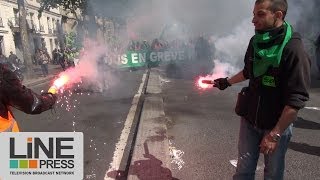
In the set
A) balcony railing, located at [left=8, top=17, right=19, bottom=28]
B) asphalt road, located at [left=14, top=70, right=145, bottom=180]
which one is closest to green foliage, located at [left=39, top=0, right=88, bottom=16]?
balcony railing, located at [left=8, top=17, right=19, bottom=28]

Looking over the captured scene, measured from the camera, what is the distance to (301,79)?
2477 mm

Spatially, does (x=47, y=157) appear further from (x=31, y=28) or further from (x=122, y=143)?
(x=31, y=28)

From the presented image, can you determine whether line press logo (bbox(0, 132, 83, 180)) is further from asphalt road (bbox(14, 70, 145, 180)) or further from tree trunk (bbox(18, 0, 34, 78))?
tree trunk (bbox(18, 0, 34, 78))

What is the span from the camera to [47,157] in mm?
2379

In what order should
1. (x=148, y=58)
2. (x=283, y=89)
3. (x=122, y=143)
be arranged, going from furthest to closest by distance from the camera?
1. (x=148, y=58)
2. (x=122, y=143)
3. (x=283, y=89)

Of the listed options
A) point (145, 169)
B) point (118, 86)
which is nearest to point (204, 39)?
point (118, 86)

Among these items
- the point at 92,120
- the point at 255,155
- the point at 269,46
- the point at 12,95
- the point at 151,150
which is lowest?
the point at 92,120

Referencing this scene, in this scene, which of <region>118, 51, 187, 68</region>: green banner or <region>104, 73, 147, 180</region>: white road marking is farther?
<region>118, 51, 187, 68</region>: green banner

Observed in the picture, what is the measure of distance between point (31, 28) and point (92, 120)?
30.7 m

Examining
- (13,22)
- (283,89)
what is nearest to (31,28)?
(13,22)

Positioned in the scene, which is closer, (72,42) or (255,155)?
(255,155)

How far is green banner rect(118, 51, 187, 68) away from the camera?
68.5ft

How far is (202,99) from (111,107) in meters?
2.68

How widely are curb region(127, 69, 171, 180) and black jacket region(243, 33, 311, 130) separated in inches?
71.8
